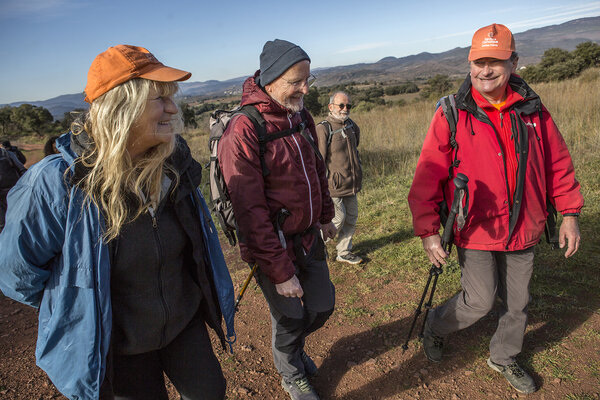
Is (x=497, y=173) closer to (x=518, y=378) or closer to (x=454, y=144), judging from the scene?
(x=454, y=144)

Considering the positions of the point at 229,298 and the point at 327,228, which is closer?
the point at 229,298

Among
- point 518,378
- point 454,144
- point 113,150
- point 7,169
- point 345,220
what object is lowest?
point 518,378

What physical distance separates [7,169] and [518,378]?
7.49 meters

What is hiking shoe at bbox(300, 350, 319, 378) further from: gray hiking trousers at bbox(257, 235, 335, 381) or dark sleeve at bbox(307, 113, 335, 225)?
dark sleeve at bbox(307, 113, 335, 225)

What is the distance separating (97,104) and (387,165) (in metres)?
8.33

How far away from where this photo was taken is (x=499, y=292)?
2596 mm

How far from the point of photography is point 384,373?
292 cm

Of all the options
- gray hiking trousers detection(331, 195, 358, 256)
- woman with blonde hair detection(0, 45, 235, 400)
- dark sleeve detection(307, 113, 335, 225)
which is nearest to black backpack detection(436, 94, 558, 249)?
dark sleeve detection(307, 113, 335, 225)

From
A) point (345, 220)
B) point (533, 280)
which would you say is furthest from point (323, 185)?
point (533, 280)

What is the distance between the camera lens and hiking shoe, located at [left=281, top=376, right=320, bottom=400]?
2670 millimetres

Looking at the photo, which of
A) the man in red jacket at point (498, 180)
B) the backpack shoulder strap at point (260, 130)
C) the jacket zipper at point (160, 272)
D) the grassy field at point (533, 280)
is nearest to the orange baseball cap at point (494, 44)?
the man in red jacket at point (498, 180)

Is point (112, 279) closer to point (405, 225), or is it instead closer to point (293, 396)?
point (293, 396)

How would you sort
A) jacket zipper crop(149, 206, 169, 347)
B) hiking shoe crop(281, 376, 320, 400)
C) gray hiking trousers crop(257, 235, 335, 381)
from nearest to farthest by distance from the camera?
jacket zipper crop(149, 206, 169, 347)
gray hiking trousers crop(257, 235, 335, 381)
hiking shoe crop(281, 376, 320, 400)

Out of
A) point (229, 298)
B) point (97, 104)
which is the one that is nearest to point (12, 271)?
point (97, 104)
